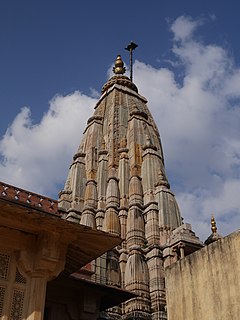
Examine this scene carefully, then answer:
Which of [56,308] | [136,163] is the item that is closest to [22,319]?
[56,308]

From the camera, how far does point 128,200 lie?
35656 mm

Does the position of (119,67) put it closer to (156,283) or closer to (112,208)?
(112,208)

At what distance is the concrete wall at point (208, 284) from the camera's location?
10.4 metres

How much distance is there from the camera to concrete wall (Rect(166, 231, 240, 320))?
1042 centimetres

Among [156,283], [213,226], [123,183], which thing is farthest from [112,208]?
[213,226]

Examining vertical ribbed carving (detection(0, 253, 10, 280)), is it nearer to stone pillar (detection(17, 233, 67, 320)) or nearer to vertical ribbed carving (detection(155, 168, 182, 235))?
stone pillar (detection(17, 233, 67, 320))

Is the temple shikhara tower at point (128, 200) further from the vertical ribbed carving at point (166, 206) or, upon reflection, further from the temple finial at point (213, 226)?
the temple finial at point (213, 226)

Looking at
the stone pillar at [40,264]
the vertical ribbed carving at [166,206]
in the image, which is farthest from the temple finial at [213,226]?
the stone pillar at [40,264]

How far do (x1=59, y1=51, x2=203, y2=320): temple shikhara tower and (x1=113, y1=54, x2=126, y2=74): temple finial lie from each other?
12.1ft

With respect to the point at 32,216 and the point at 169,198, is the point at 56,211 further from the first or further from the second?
the point at 169,198

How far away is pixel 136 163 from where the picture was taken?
38156 millimetres

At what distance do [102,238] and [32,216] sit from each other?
1739 mm

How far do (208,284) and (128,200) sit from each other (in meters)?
24.6

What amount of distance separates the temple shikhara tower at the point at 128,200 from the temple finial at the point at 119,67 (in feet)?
12.1
